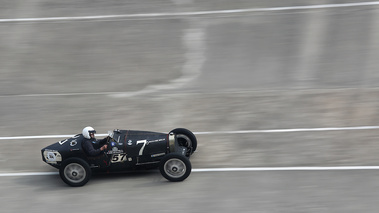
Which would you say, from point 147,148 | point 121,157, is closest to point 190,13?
point 147,148

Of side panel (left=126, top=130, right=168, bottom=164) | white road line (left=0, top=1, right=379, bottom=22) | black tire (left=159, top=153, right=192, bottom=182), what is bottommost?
black tire (left=159, top=153, right=192, bottom=182)

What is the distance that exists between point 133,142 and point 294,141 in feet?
14.4

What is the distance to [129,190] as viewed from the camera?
1068 cm

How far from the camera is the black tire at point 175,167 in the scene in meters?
10.6

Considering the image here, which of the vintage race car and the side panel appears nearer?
the vintage race car

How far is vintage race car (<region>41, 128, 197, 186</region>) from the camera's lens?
10703 millimetres

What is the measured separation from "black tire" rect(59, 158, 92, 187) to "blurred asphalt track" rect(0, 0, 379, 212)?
227 millimetres

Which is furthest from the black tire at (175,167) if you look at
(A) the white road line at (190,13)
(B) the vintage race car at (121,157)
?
(A) the white road line at (190,13)

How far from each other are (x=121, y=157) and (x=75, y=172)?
1.10 meters

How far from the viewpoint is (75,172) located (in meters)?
10.8

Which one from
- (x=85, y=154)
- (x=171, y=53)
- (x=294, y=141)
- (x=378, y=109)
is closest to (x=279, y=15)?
(x=171, y=53)

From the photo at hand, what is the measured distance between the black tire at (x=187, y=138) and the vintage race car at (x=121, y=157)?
690 millimetres

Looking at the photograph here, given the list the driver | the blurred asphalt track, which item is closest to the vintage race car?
the driver

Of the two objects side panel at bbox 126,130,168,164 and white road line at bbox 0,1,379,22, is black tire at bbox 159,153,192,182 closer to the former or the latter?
side panel at bbox 126,130,168,164
